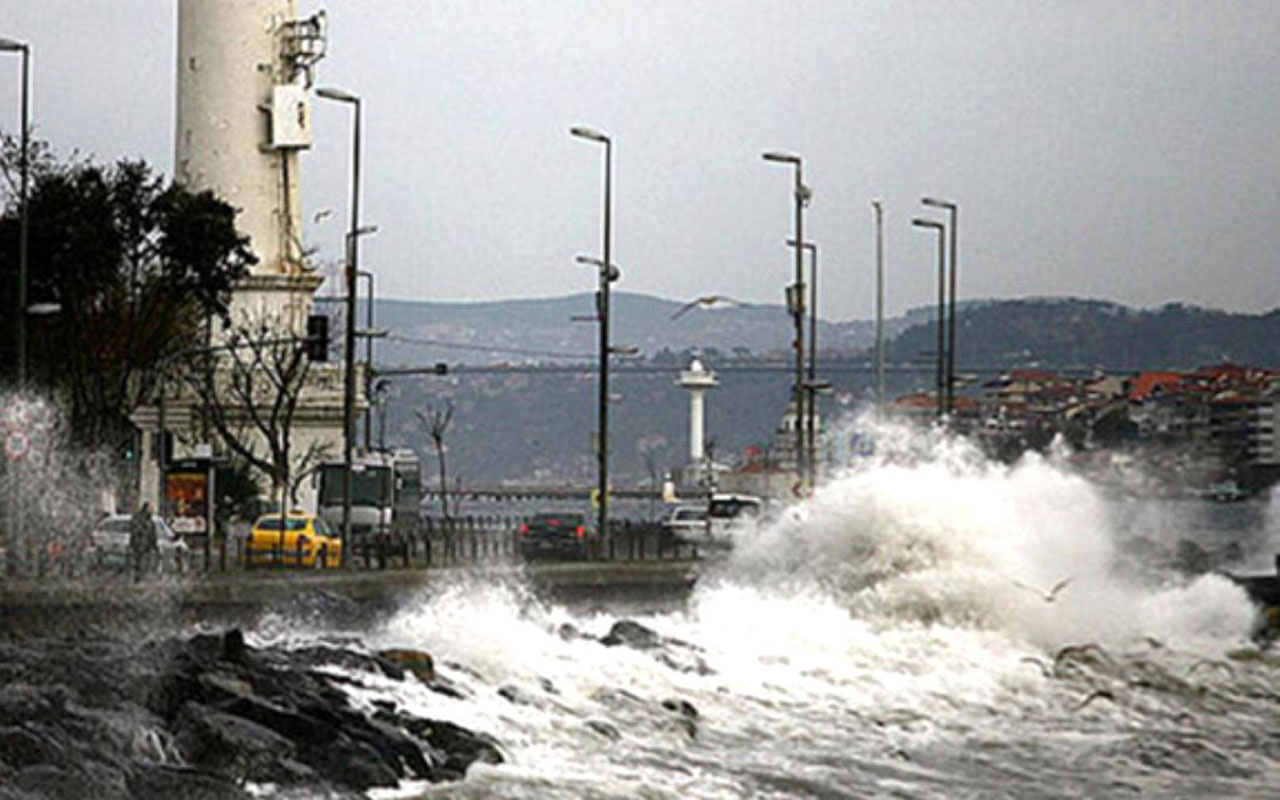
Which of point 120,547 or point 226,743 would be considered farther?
point 120,547

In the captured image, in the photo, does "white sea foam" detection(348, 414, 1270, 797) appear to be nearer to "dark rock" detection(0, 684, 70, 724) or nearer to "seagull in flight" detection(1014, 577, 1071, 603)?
"seagull in flight" detection(1014, 577, 1071, 603)

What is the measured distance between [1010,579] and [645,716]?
1254 centimetres

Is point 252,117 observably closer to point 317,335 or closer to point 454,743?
point 317,335

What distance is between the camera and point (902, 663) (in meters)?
30.6

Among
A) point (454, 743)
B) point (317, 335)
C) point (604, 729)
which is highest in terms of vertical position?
point (317, 335)

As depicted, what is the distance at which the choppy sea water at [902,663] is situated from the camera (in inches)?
844

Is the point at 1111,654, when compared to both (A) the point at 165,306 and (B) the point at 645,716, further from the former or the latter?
(A) the point at 165,306

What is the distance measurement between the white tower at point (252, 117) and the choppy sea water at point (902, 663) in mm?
39106

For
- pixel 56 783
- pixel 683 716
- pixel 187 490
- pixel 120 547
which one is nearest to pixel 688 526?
pixel 187 490

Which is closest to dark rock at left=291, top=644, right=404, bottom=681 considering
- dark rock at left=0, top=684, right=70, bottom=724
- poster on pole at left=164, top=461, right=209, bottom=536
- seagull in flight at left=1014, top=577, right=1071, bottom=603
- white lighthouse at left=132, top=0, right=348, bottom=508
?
dark rock at left=0, top=684, right=70, bottom=724

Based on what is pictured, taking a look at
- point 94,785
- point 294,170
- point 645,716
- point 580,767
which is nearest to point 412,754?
point 580,767

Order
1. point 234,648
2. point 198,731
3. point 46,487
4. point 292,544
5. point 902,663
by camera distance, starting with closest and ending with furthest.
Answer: point 198,731 < point 234,648 < point 902,663 < point 292,544 < point 46,487

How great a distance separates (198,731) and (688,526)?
42.9 metres

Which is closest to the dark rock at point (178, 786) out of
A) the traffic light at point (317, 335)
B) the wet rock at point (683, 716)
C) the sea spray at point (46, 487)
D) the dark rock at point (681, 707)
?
the wet rock at point (683, 716)
